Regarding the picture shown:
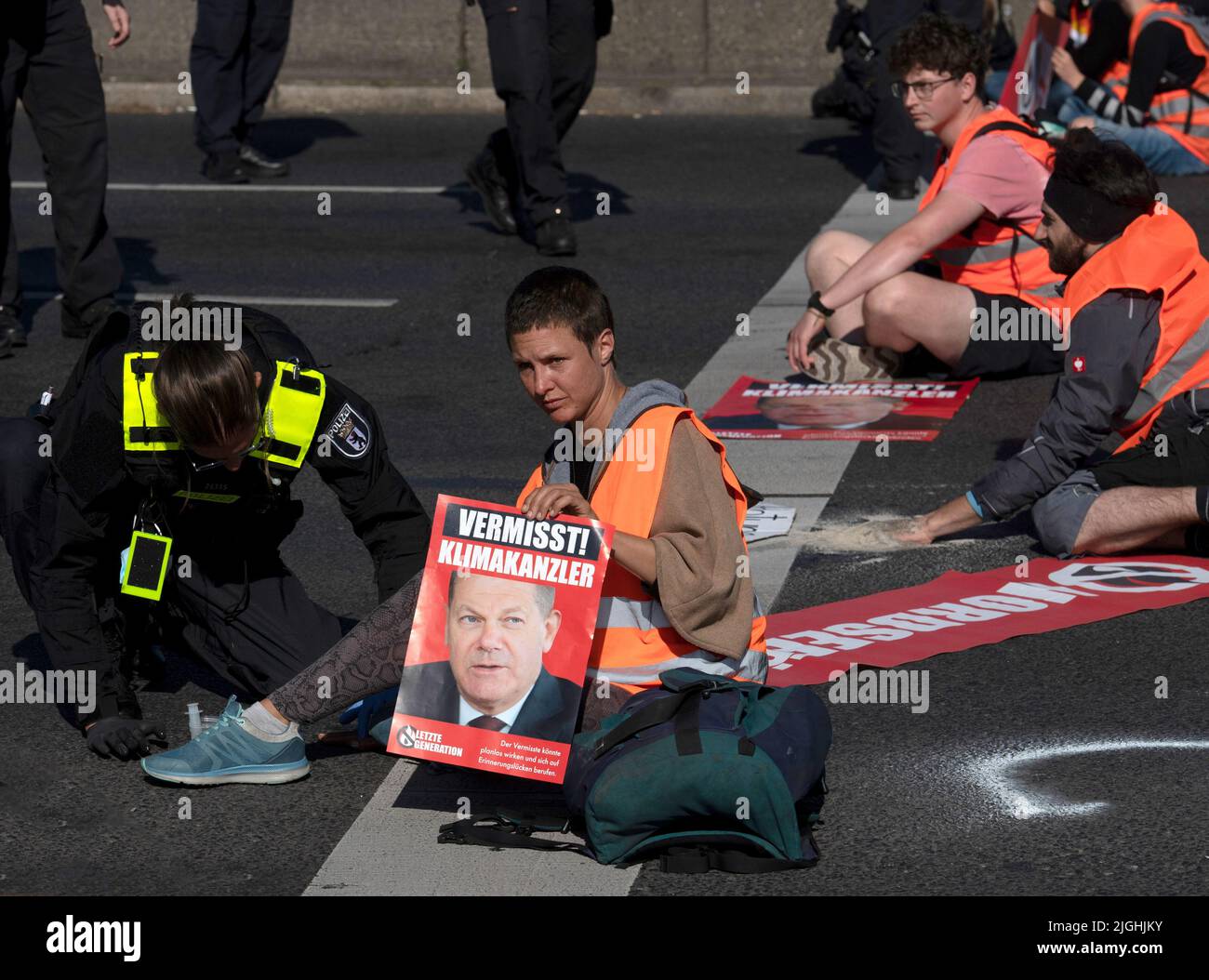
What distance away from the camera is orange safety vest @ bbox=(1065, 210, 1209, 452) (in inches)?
217

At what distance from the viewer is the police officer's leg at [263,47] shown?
11.9m

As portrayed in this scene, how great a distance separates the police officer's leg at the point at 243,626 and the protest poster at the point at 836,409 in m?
2.51

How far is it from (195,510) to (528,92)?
5419 millimetres

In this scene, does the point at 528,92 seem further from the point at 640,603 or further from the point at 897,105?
the point at 640,603

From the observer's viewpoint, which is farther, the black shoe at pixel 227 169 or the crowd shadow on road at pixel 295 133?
the crowd shadow on road at pixel 295 133

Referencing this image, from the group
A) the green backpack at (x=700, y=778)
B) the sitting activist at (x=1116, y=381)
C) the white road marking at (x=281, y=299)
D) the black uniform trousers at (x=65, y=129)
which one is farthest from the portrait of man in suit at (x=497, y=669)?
the white road marking at (x=281, y=299)

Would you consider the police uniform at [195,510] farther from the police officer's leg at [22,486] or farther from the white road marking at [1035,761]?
the white road marking at [1035,761]

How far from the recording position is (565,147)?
12.9 metres

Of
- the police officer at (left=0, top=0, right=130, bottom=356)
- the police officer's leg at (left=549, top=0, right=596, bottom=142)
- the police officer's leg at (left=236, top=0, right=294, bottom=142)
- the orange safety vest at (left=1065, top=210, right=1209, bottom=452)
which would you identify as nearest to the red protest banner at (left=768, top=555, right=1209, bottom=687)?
the orange safety vest at (left=1065, top=210, right=1209, bottom=452)

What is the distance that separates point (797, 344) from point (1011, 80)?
151 inches

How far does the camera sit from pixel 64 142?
796 centimetres

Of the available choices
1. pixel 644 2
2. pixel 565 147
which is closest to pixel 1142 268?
pixel 565 147

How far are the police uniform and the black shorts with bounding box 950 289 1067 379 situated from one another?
132 inches
